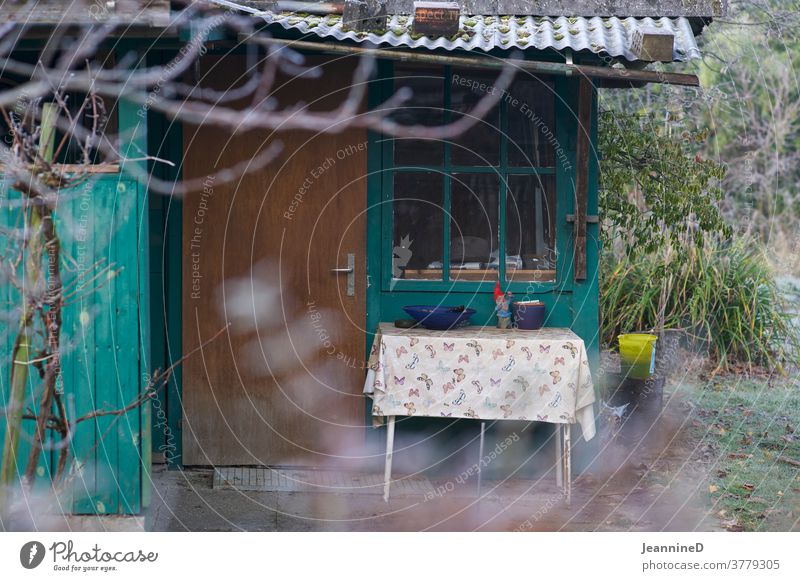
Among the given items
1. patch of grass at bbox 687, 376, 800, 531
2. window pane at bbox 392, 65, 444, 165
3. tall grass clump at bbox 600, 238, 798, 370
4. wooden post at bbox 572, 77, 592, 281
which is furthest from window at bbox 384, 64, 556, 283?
tall grass clump at bbox 600, 238, 798, 370

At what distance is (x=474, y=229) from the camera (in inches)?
267

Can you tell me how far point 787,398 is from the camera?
9195 mm

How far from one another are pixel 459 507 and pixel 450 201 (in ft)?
6.39

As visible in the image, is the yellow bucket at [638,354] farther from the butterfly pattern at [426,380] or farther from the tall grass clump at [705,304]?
the tall grass clump at [705,304]

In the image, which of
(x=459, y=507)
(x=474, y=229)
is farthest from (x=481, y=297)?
(x=459, y=507)

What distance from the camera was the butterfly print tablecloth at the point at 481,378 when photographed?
611 centimetres

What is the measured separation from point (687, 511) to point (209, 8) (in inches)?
161

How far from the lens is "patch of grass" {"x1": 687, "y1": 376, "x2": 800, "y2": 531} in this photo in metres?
6.35

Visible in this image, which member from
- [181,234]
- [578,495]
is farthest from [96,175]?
[578,495]

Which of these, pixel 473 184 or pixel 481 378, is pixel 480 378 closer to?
pixel 481 378

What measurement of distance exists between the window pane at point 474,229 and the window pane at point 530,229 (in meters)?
0.10

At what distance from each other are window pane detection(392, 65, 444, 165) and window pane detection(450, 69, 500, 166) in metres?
0.10

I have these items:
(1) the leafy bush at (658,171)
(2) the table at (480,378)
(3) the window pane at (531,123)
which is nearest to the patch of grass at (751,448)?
(2) the table at (480,378)

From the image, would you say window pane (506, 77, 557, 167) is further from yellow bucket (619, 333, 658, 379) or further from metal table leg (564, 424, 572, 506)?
metal table leg (564, 424, 572, 506)
